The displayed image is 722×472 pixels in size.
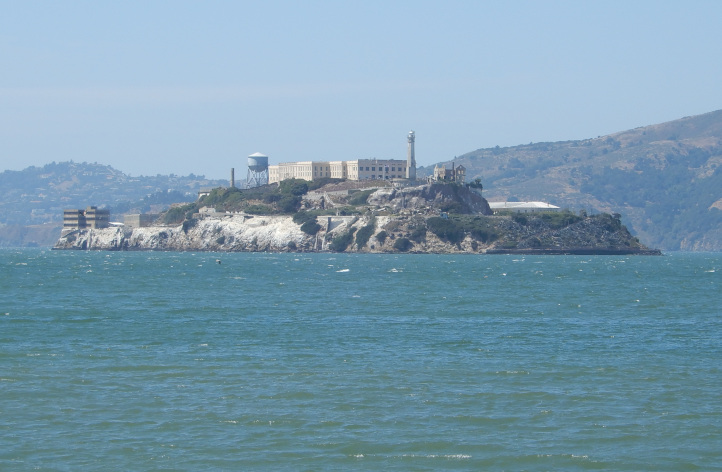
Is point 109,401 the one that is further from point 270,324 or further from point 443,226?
point 443,226

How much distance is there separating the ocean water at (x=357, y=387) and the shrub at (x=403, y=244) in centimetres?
11591

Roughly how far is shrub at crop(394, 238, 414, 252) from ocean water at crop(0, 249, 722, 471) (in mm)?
115912

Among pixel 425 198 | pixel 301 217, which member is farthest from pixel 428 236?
pixel 301 217

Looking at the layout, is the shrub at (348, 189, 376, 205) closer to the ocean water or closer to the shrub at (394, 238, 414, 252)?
the shrub at (394, 238, 414, 252)

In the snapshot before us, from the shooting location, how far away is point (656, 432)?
2358 centimetres

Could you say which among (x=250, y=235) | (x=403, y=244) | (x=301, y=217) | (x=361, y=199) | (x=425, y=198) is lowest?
(x=403, y=244)

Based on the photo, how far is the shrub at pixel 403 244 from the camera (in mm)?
173625

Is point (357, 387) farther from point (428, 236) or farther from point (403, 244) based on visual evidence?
point (428, 236)

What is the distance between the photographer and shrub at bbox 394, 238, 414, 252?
570 ft

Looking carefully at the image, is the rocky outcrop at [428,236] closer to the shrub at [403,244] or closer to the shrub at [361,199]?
the shrub at [403,244]

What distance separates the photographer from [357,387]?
2853 cm

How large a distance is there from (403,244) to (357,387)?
145796 millimetres

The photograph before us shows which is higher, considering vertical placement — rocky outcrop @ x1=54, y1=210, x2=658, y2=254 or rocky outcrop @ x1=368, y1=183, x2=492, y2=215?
rocky outcrop @ x1=368, y1=183, x2=492, y2=215

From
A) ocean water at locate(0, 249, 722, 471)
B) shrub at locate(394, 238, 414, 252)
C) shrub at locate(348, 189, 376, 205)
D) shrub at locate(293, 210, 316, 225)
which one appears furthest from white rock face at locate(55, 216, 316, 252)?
ocean water at locate(0, 249, 722, 471)
